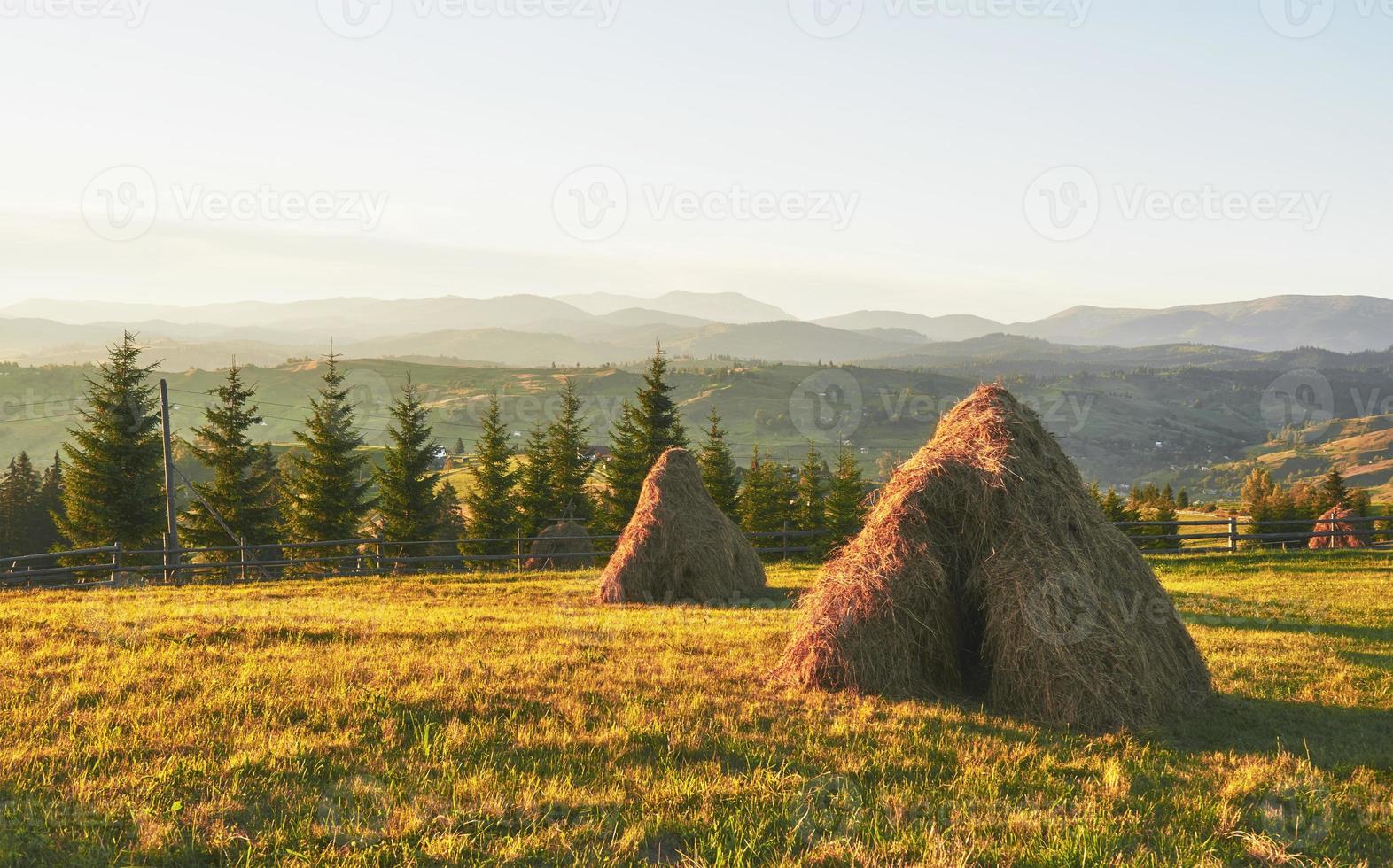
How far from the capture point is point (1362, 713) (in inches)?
321

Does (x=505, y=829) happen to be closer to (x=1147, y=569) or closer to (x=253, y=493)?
(x=1147, y=569)

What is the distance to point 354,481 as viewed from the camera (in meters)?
38.3

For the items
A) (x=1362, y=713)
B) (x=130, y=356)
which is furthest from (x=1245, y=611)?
(x=130, y=356)

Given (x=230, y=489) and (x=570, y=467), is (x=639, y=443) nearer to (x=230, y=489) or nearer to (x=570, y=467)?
(x=570, y=467)

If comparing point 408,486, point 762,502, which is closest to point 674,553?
point 762,502

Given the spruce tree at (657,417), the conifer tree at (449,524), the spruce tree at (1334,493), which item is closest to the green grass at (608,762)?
the spruce tree at (657,417)

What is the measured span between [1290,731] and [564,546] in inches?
938

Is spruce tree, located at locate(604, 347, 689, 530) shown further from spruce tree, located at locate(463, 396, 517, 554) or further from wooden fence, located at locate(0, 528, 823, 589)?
spruce tree, located at locate(463, 396, 517, 554)

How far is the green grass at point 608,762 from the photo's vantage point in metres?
4.75


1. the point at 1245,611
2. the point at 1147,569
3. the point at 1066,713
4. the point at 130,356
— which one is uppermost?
the point at 130,356

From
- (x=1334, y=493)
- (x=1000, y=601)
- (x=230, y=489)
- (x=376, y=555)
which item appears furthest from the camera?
(x=1334, y=493)

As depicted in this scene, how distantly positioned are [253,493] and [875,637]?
3591 cm
